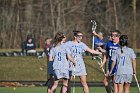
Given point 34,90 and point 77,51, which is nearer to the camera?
point 77,51

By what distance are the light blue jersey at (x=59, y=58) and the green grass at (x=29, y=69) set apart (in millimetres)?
11208

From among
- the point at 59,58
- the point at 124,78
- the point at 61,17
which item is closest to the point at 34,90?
the point at 59,58

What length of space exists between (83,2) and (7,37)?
308 inches

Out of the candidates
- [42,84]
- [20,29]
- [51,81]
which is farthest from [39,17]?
[51,81]

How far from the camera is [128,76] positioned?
1666 cm

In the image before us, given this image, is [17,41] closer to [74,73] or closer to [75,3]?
[75,3]

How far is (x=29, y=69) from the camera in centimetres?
3178

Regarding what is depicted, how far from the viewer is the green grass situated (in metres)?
29.8

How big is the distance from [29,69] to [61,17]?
23.3 m

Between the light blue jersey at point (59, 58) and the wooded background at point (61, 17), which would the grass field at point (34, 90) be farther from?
the wooded background at point (61, 17)

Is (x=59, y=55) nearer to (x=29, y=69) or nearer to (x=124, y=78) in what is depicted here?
(x=124, y=78)

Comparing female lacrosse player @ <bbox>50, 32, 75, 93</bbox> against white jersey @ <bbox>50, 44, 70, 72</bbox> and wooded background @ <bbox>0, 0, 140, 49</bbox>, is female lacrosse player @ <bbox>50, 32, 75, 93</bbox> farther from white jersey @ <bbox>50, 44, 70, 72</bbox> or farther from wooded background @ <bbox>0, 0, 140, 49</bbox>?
wooded background @ <bbox>0, 0, 140, 49</bbox>

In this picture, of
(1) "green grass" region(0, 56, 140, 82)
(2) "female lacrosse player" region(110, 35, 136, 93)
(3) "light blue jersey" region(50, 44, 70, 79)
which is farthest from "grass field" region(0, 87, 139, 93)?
(2) "female lacrosse player" region(110, 35, 136, 93)

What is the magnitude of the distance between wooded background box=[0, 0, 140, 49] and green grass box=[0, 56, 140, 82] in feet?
61.9
